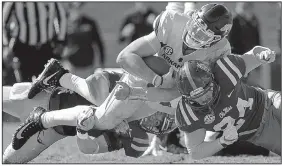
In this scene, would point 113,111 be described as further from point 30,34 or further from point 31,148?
point 30,34

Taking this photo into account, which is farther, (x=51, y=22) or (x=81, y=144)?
(x=51, y=22)

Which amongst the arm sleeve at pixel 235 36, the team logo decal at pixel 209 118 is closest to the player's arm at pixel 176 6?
the team logo decal at pixel 209 118

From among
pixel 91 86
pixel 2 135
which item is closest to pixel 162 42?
pixel 91 86

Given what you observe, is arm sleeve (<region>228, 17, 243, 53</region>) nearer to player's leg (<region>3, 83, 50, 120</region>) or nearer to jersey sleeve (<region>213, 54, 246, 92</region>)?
player's leg (<region>3, 83, 50, 120</region>)

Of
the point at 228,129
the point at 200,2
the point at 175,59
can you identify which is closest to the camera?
the point at 228,129

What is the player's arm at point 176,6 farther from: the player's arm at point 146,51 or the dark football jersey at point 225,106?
the dark football jersey at point 225,106

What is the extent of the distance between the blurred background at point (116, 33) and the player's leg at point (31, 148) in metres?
1.68

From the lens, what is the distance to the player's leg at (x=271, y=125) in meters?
4.50

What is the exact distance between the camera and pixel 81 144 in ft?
15.2

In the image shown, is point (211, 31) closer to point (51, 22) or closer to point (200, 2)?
point (200, 2)

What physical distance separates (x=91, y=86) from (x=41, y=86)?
428 mm

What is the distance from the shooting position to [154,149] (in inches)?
224

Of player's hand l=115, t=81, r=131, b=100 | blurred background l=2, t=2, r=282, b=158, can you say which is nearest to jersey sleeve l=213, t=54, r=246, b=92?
player's hand l=115, t=81, r=131, b=100

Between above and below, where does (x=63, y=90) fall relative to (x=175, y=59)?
below
